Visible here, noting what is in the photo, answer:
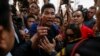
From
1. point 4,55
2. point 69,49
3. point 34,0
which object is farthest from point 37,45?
point 34,0

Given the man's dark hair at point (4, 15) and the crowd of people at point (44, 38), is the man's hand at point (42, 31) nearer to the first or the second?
the crowd of people at point (44, 38)

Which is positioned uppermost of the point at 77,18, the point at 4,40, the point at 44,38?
the point at 4,40

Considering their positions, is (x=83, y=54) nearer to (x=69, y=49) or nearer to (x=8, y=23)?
(x=69, y=49)

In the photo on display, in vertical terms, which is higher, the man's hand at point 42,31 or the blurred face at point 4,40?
the blurred face at point 4,40

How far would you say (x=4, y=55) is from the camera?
91 cm

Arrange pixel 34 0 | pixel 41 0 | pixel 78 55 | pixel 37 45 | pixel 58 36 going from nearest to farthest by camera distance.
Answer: pixel 78 55, pixel 37 45, pixel 58 36, pixel 34 0, pixel 41 0

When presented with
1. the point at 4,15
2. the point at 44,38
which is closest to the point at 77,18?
the point at 44,38

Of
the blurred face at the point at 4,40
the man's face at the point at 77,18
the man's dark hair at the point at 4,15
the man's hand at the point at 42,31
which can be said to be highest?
the man's dark hair at the point at 4,15

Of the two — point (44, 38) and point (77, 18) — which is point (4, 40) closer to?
point (44, 38)

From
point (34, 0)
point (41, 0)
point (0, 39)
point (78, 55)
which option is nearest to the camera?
point (0, 39)

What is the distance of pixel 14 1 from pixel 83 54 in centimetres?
737

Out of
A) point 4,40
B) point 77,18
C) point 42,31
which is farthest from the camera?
point 77,18

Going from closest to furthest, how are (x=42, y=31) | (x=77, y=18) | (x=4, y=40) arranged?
(x=4, y=40) < (x=42, y=31) < (x=77, y=18)

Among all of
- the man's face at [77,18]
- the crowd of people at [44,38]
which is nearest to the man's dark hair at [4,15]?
the crowd of people at [44,38]
